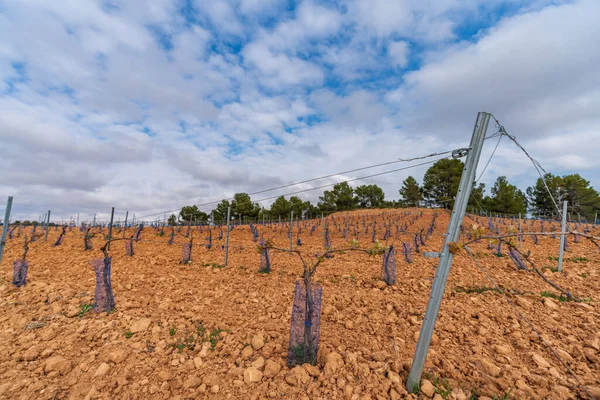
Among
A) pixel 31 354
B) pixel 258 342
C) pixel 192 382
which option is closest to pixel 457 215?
pixel 258 342

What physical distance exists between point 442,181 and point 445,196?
8.52 metres

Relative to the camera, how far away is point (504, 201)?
3847 cm

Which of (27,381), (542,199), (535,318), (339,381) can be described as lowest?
(27,381)

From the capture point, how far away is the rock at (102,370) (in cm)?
274

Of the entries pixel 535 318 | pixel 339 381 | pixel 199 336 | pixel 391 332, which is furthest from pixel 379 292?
pixel 199 336

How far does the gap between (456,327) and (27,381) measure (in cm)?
495

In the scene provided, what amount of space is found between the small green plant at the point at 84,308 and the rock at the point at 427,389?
4.90 m

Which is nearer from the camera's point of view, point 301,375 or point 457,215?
point 457,215

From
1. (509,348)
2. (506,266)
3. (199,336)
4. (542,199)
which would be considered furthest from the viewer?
(542,199)

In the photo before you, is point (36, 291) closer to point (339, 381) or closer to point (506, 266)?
point (339, 381)

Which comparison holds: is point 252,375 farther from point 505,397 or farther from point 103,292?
point 103,292

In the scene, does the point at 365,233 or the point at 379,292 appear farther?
the point at 365,233

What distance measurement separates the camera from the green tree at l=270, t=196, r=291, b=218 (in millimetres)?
54822

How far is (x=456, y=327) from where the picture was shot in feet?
11.7
